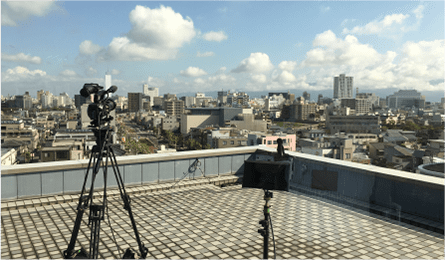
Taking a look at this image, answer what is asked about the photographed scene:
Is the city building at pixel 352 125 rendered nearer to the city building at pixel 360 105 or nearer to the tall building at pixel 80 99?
the city building at pixel 360 105

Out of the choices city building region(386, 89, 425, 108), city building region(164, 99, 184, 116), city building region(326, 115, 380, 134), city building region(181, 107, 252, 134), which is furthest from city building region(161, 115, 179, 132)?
city building region(386, 89, 425, 108)

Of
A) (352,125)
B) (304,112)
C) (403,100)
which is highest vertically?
(403,100)

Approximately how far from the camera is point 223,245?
2.51 metres

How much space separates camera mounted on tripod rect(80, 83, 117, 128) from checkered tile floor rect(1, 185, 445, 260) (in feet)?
3.05

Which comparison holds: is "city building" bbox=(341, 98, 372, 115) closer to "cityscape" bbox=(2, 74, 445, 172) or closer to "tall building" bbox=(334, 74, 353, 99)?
"cityscape" bbox=(2, 74, 445, 172)

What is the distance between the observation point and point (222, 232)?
278 centimetres

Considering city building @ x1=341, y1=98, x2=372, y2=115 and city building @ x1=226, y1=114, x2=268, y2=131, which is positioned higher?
city building @ x1=341, y1=98, x2=372, y2=115

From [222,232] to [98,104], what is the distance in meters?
1.42

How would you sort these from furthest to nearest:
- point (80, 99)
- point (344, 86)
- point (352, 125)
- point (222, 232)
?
1. point (352, 125)
2. point (344, 86)
3. point (80, 99)
4. point (222, 232)

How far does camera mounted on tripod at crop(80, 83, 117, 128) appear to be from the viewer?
205 centimetres

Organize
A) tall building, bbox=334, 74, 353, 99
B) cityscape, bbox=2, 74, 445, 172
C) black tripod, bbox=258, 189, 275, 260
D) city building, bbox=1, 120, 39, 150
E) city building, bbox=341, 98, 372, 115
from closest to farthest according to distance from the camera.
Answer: black tripod, bbox=258, 189, 275, 260
tall building, bbox=334, 74, 353, 99
cityscape, bbox=2, 74, 445, 172
city building, bbox=1, 120, 39, 150
city building, bbox=341, 98, 372, 115

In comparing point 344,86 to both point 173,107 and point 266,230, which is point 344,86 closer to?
point 266,230

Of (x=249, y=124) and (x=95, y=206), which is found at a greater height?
(x=95, y=206)

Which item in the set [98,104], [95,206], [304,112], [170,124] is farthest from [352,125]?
[95,206]
